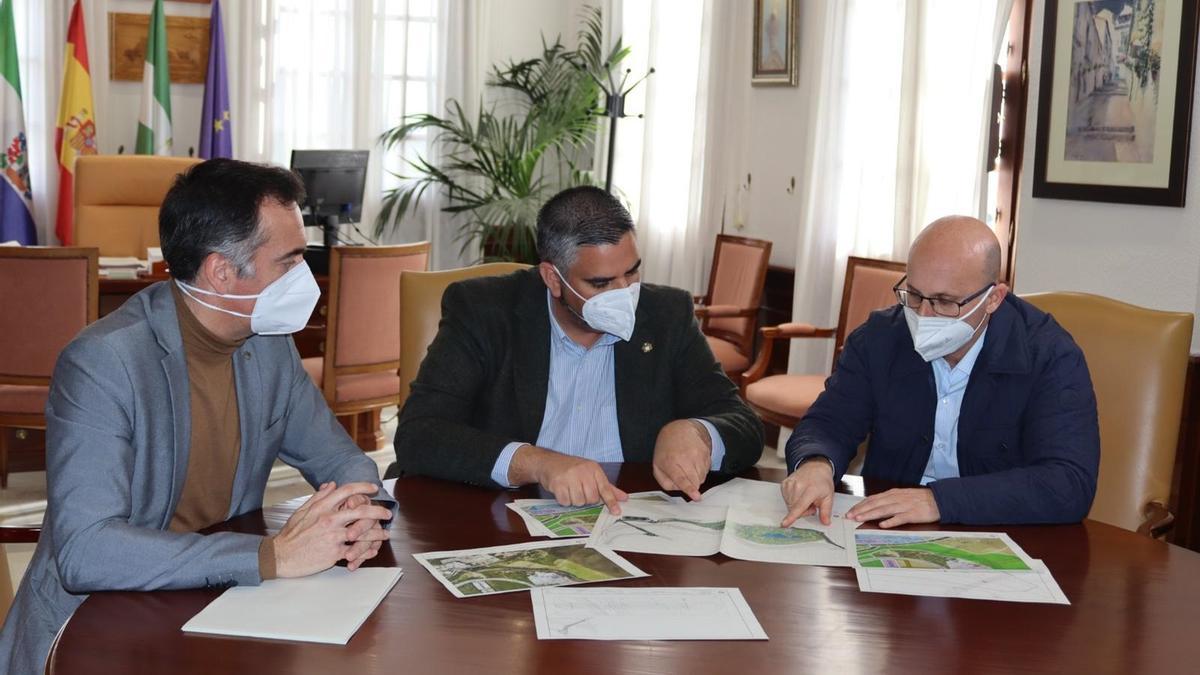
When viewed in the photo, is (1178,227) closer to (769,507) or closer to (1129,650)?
(769,507)

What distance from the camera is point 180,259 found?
2088 mm

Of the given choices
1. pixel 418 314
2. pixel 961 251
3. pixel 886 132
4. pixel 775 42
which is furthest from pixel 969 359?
pixel 775 42

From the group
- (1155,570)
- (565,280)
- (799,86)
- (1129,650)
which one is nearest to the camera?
(1129,650)

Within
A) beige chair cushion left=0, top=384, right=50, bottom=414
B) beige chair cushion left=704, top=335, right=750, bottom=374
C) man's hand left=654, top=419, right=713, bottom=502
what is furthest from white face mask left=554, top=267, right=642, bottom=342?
beige chair cushion left=704, top=335, right=750, bottom=374

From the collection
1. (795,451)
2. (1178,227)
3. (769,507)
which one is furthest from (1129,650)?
(1178,227)

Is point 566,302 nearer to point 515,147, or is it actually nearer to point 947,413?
point 947,413

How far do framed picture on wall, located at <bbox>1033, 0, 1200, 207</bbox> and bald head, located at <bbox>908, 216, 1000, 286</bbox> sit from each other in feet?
4.56

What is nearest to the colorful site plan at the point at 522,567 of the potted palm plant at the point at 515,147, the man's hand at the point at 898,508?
the man's hand at the point at 898,508

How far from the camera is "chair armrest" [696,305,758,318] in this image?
5.71m

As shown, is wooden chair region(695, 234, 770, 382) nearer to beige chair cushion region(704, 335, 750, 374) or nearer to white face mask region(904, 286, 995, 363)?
beige chair cushion region(704, 335, 750, 374)

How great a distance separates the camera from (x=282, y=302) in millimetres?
2164

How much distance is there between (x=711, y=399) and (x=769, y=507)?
1.82ft

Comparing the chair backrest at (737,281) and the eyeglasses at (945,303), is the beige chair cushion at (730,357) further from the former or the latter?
the eyeglasses at (945,303)

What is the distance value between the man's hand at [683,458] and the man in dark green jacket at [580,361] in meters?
0.04
